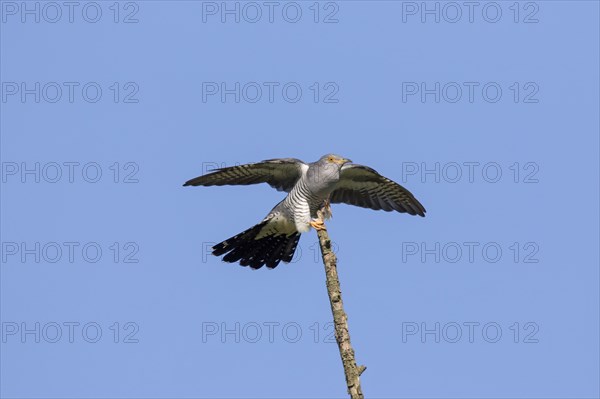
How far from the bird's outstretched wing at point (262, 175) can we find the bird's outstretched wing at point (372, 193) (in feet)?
2.04

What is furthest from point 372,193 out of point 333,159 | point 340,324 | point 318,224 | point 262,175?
point 340,324

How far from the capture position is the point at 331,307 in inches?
329

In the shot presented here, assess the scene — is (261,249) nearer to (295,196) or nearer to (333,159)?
(295,196)

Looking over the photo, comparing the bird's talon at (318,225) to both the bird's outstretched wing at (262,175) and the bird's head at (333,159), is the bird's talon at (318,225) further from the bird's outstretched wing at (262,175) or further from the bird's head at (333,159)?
the bird's outstretched wing at (262,175)

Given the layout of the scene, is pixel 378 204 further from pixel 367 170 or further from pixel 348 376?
pixel 348 376

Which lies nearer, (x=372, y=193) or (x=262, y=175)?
Result: (x=262, y=175)

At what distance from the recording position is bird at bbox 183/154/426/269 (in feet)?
36.9

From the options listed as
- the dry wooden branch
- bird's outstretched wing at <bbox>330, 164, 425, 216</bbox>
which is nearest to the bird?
bird's outstretched wing at <bbox>330, 164, 425, 216</bbox>

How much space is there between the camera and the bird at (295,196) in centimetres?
1126

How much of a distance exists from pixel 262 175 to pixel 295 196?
73 cm

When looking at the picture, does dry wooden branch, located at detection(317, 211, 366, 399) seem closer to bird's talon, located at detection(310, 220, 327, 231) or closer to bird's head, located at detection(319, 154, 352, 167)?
bird's talon, located at detection(310, 220, 327, 231)

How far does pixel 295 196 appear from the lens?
1139 centimetres

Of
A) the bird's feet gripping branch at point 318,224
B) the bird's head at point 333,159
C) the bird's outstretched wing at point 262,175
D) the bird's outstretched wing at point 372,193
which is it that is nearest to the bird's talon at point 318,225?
the bird's feet gripping branch at point 318,224

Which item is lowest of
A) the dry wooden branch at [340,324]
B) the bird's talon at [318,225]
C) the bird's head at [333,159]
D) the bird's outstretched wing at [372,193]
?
the dry wooden branch at [340,324]
